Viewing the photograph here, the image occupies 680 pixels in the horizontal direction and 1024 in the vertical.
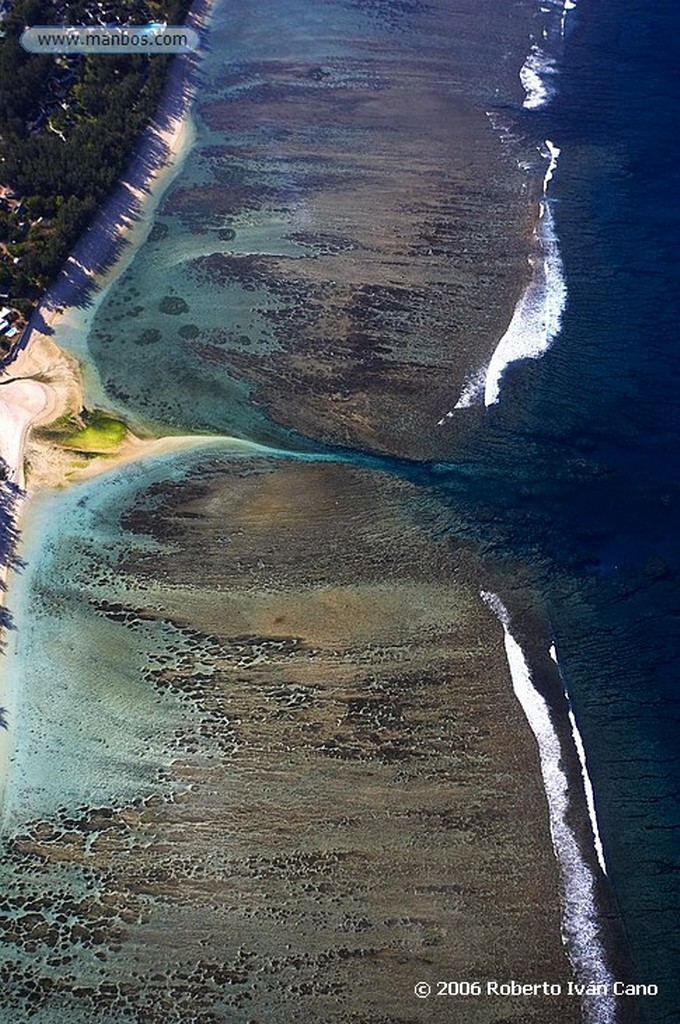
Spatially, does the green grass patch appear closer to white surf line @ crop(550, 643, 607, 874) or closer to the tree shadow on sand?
the tree shadow on sand

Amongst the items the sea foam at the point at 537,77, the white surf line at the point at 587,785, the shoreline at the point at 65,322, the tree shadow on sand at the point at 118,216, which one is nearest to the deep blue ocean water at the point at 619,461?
the white surf line at the point at 587,785

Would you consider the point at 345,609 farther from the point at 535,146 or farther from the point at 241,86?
the point at 241,86

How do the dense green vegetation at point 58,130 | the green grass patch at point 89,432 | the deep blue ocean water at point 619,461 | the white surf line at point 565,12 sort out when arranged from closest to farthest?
1. the deep blue ocean water at point 619,461
2. the green grass patch at point 89,432
3. the dense green vegetation at point 58,130
4. the white surf line at point 565,12

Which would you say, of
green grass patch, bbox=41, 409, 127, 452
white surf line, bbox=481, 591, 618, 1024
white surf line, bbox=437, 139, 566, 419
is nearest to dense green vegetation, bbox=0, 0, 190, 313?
green grass patch, bbox=41, 409, 127, 452

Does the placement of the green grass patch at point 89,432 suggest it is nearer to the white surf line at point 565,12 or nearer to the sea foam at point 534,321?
the sea foam at point 534,321

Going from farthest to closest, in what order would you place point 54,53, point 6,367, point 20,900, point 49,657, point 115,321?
point 54,53
point 115,321
point 6,367
point 49,657
point 20,900

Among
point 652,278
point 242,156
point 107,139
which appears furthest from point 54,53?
point 652,278

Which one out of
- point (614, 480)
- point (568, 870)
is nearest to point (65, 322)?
point (614, 480)
